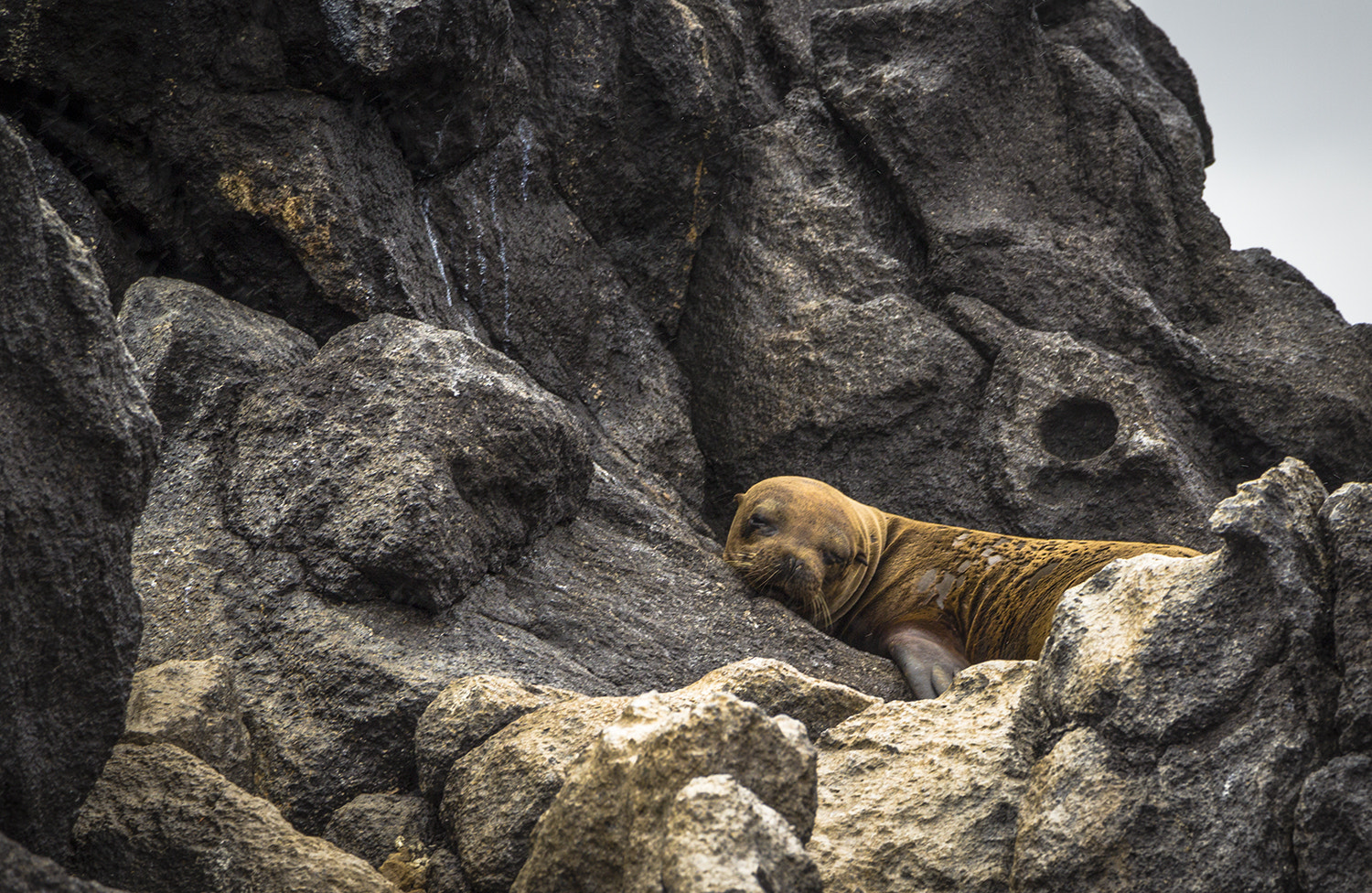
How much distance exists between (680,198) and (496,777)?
189 inches

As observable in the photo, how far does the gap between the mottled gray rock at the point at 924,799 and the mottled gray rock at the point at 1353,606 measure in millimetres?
749

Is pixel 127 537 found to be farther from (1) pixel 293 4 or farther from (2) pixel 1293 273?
(2) pixel 1293 273

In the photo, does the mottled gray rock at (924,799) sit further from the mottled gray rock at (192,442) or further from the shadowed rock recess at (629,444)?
the mottled gray rock at (192,442)

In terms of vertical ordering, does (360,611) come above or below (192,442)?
below

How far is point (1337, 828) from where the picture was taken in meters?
2.16

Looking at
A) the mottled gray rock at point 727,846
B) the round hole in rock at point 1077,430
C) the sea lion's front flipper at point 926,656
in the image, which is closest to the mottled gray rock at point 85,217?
the mottled gray rock at point 727,846

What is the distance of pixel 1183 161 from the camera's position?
8.32m

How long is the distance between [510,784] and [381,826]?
0.61 m

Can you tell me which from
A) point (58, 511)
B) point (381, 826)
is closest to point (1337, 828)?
point (381, 826)

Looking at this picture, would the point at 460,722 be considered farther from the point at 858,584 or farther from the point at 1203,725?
the point at 858,584

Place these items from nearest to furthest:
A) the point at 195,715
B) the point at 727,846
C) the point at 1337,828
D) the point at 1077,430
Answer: the point at 727,846 → the point at 1337,828 → the point at 195,715 → the point at 1077,430

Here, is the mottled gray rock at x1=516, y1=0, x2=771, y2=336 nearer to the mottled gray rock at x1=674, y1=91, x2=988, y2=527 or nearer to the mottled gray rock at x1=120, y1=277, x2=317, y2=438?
the mottled gray rock at x1=674, y1=91, x2=988, y2=527

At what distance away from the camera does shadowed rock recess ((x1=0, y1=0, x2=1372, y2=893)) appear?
2365 mm

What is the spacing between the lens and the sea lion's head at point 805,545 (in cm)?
595
